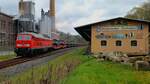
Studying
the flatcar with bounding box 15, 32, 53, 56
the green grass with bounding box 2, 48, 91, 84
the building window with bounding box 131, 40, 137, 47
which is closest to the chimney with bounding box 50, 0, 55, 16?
the flatcar with bounding box 15, 32, 53, 56

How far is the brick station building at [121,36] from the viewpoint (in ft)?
156

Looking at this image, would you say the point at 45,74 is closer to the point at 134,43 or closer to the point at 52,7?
the point at 134,43

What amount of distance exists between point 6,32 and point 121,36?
51.8 meters

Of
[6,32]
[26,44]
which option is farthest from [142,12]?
[26,44]

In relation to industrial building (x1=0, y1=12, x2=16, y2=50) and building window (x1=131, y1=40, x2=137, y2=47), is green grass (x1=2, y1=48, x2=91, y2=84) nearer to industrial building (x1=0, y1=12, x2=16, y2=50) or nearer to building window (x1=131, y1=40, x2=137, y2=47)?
building window (x1=131, y1=40, x2=137, y2=47)

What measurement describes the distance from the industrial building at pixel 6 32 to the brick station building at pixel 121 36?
140 ft

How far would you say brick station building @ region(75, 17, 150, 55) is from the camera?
47.7 m

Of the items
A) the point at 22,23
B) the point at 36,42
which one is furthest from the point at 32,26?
the point at 36,42

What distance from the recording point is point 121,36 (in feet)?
159

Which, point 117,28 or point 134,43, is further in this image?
point 117,28

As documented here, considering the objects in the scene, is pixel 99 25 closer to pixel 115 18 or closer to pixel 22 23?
pixel 115 18

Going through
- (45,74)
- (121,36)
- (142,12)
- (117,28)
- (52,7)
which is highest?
(52,7)

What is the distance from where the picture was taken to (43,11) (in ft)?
376

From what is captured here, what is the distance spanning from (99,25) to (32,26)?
56.6m
